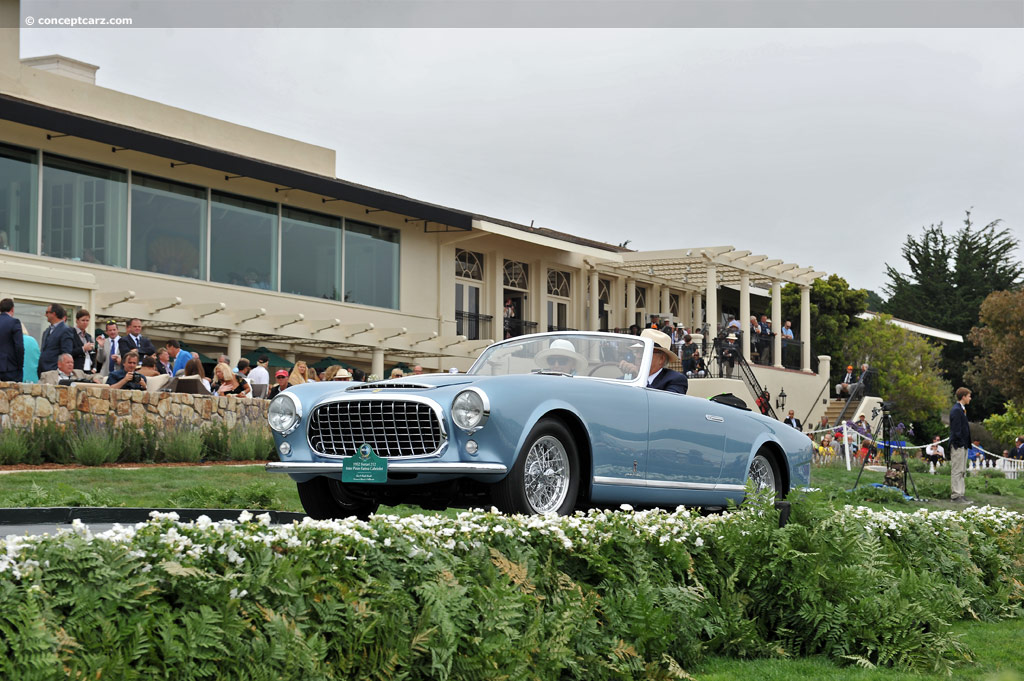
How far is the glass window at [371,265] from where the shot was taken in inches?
1208

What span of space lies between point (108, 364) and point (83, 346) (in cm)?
106

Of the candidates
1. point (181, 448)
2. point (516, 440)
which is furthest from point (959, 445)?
point (516, 440)

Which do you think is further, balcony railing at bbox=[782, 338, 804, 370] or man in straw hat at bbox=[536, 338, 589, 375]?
balcony railing at bbox=[782, 338, 804, 370]

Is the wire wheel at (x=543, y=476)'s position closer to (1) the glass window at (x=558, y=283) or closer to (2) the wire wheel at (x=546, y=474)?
(2) the wire wheel at (x=546, y=474)

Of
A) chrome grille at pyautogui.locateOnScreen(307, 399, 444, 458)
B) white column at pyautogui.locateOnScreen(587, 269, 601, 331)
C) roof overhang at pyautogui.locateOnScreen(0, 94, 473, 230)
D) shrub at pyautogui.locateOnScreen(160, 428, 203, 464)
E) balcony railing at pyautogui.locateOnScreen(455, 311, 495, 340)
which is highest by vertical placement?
roof overhang at pyautogui.locateOnScreen(0, 94, 473, 230)

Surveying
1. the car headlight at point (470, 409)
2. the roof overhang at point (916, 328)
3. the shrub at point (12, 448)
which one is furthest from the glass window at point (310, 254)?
the roof overhang at point (916, 328)

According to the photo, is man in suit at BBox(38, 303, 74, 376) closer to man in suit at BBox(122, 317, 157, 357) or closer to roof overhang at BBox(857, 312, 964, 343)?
man in suit at BBox(122, 317, 157, 357)

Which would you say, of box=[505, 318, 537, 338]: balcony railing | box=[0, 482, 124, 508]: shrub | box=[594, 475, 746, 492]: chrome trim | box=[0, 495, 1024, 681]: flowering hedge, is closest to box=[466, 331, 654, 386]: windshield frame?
box=[594, 475, 746, 492]: chrome trim

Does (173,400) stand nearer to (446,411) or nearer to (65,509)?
(65,509)

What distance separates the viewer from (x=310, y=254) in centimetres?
2939

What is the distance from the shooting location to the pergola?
119 feet

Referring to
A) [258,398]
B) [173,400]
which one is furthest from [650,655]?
[258,398]

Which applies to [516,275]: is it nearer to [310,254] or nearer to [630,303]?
[630,303]

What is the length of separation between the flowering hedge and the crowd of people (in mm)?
8372
